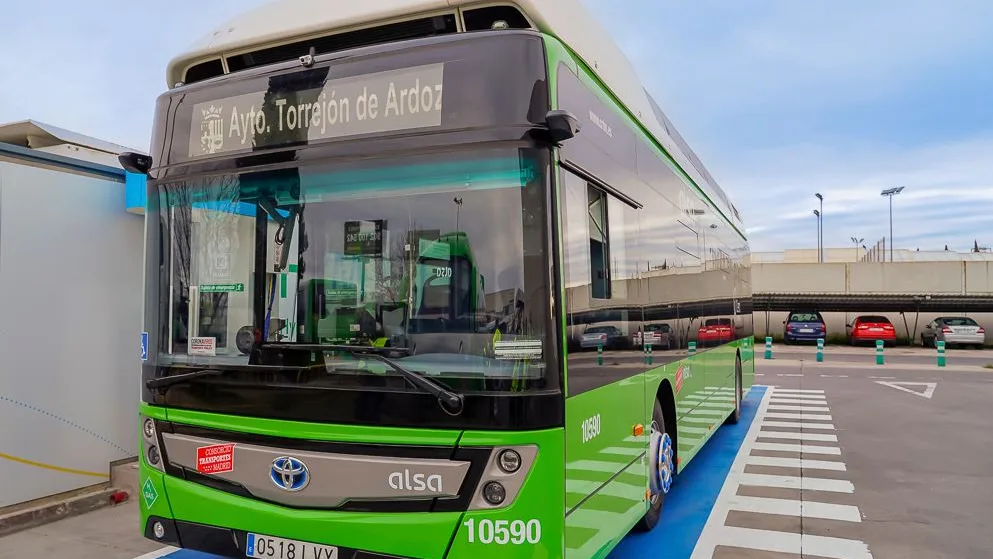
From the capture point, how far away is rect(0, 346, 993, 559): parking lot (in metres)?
5.41

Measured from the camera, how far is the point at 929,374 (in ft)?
66.0

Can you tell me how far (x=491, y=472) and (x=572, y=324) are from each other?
2.56 ft

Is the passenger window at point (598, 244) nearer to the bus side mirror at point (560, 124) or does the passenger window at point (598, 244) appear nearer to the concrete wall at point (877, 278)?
the bus side mirror at point (560, 124)

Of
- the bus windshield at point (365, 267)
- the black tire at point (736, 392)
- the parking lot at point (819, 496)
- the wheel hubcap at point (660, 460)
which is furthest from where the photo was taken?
the black tire at point (736, 392)

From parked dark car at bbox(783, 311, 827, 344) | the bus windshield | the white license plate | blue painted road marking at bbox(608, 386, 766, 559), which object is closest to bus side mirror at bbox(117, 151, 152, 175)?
the bus windshield

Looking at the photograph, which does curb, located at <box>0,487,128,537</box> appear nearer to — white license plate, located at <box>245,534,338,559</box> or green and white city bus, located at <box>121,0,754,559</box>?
green and white city bus, located at <box>121,0,754,559</box>

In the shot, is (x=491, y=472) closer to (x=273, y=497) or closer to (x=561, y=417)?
(x=561, y=417)

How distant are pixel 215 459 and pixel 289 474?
20.3 inches

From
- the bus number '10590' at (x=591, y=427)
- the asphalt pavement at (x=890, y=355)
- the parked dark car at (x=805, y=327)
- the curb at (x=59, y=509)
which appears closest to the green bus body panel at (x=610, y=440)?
the bus number '10590' at (x=591, y=427)

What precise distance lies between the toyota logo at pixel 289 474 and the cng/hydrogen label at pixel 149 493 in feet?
3.09

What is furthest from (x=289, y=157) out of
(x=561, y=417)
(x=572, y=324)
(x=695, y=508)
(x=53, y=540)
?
(x=695, y=508)

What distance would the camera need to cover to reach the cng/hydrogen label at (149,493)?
388cm

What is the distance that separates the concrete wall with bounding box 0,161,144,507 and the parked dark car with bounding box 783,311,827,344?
3112cm

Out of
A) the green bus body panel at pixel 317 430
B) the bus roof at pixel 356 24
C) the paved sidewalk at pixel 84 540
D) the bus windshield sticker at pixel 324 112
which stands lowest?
the paved sidewalk at pixel 84 540
